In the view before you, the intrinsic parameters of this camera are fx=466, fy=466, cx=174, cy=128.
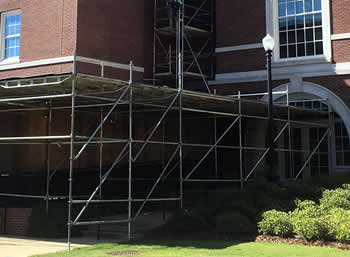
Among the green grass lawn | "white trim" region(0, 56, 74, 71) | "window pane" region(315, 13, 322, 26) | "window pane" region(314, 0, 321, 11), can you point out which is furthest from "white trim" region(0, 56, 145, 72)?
the green grass lawn

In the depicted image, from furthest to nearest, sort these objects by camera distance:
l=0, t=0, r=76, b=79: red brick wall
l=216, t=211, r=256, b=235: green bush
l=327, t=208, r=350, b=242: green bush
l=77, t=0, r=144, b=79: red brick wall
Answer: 1. l=77, t=0, r=144, b=79: red brick wall
2. l=0, t=0, r=76, b=79: red brick wall
3. l=216, t=211, r=256, b=235: green bush
4. l=327, t=208, r=350, b=242: green bush

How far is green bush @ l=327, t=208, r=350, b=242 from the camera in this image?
10.3m

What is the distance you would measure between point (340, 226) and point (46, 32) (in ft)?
46.6

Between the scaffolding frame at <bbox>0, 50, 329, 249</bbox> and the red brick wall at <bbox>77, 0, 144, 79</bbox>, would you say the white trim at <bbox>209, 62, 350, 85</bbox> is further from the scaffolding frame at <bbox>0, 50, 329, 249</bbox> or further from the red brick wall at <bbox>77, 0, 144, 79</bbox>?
the red brick wall at <bbox>77, 0, 144, 79</bbox>

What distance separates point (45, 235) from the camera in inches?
504

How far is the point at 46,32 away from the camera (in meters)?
19.5

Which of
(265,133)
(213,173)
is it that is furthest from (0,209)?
(265,133)

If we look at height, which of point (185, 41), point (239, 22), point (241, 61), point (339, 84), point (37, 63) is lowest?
point (339, 84)

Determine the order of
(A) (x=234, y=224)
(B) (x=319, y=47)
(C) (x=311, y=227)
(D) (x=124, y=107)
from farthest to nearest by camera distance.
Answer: (B) (x=319, y=47) → (D) (x=124, y=107) → (A) (x=234, y=224) → (C) (x=311, y=227)

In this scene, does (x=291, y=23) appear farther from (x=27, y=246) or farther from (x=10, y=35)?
(x=27, y=246)

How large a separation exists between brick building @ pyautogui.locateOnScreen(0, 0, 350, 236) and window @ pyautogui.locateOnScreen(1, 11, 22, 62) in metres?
0.05

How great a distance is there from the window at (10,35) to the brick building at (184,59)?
0.05 metres

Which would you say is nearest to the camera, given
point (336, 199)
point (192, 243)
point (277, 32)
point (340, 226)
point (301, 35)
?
point (340, 226)

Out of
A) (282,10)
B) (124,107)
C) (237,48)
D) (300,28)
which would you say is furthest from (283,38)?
(124,107)
